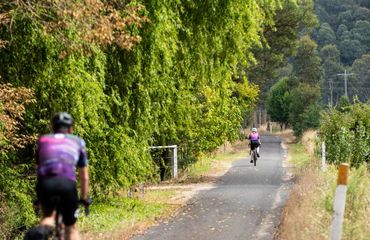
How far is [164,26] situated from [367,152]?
10.9m

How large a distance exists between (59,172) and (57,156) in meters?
0.15

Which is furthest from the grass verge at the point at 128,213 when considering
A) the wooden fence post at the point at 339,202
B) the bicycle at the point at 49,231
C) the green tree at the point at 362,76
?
the green tree at the point at 362,76

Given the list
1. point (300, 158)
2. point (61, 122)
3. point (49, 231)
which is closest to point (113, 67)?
point (61, 122)

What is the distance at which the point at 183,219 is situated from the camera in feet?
46.3

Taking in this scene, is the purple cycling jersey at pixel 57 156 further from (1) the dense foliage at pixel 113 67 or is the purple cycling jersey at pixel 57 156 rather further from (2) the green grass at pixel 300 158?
(2) the green grass at pixel 300 158

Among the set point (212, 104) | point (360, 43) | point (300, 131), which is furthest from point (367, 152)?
point (360, 43)

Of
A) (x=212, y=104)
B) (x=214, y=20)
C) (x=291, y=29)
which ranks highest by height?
(x=291, y=29)

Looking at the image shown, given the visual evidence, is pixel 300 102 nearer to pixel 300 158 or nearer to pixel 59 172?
pixel 300 158

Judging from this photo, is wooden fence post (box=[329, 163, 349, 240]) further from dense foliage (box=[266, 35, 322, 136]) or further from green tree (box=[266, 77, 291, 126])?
green tree (box=[266, 77, 291, 126])

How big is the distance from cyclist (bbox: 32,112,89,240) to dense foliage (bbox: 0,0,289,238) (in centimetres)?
412

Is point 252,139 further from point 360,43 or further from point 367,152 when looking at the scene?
point 360,43

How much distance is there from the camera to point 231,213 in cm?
1488

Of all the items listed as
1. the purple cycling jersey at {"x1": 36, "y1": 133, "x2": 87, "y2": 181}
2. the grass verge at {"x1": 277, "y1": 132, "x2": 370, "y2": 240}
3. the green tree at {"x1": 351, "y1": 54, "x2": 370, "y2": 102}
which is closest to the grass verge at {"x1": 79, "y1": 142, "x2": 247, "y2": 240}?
the grass verge at {"x1": 277, "y1": 132, "x2": 370, "y2": 240}

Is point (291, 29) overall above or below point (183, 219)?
above
